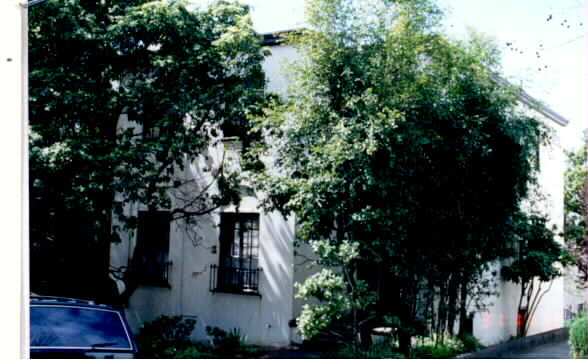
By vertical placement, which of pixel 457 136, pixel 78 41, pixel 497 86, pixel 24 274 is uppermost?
pixel 78 41

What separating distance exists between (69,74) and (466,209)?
5.56 metres

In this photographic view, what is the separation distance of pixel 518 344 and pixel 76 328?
7.98 metres

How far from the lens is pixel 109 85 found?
843 centimetres

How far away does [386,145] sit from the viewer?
6.87 meters

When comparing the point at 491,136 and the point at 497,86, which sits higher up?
the point at 497,86

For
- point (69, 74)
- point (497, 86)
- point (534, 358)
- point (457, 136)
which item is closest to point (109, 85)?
point (69, 74)

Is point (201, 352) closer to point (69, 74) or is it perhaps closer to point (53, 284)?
point (53, 284)

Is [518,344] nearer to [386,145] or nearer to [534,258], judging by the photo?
[534,258]

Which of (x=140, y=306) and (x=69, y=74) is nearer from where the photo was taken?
(x=69, y=74)

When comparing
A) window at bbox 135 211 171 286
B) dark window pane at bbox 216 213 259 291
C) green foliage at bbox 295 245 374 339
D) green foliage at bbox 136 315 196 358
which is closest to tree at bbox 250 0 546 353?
green foliage at bbox 295 245 374 339

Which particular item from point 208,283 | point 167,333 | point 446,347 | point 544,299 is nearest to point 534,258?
point 544,299

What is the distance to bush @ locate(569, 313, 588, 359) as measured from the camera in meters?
7.32

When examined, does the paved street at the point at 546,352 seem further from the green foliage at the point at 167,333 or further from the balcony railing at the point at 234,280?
the green foliage at the point at 167,333

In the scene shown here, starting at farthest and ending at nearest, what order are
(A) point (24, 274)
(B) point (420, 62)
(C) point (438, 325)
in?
(C) point (438, 325) → (B) point (420, 62) → (A) point (24, 274)
